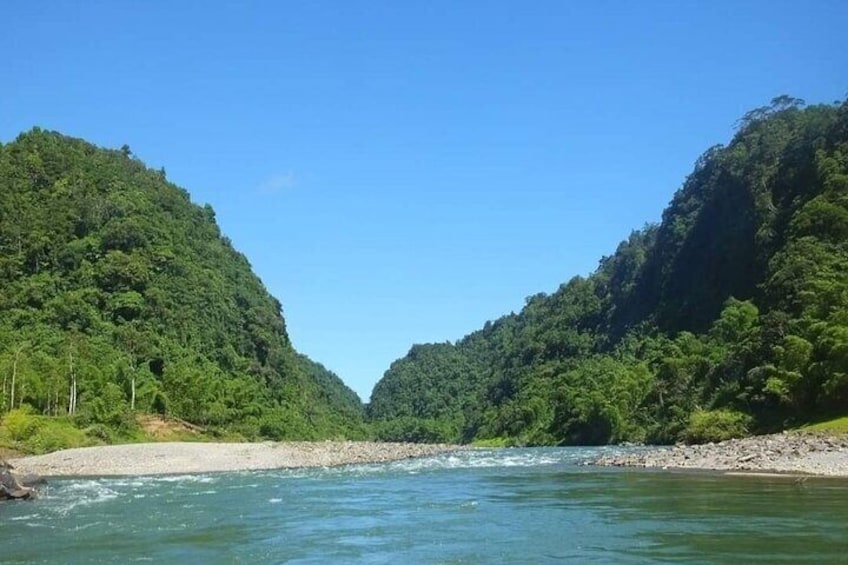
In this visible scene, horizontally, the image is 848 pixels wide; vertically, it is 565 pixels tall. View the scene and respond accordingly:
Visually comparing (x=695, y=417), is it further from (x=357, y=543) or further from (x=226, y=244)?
(x=226, y=244)

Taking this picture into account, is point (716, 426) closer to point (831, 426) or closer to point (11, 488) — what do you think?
point (831, 426)

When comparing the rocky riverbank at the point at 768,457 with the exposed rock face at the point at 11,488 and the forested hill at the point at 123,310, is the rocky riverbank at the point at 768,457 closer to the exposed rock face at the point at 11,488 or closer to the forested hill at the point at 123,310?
the exposed rock face at the point at 11,488

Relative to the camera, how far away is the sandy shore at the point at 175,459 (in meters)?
43.8

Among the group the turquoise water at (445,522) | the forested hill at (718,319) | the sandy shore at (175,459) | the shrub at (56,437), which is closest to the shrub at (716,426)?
the forested hill at (718,319)

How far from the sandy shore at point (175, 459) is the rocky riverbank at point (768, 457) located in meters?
18.8

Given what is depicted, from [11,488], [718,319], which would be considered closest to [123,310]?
[11,488]

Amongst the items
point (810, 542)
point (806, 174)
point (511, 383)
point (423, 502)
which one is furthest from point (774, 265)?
point (511, 383)

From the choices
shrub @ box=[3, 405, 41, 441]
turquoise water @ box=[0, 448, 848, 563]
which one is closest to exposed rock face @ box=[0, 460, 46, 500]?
turquoise water @ box=[0, 448, 848, 563]

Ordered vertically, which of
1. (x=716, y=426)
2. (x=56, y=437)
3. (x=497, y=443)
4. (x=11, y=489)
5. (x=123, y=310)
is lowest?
(x=497, y=443)

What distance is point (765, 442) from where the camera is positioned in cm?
4000

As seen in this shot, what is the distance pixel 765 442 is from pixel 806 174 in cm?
5886

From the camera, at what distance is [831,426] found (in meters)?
42.7

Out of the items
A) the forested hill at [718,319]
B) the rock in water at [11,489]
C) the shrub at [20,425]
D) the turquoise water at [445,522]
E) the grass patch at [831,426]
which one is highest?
the forested hill at [718,319]

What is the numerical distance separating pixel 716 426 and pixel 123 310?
64731 millimetres
